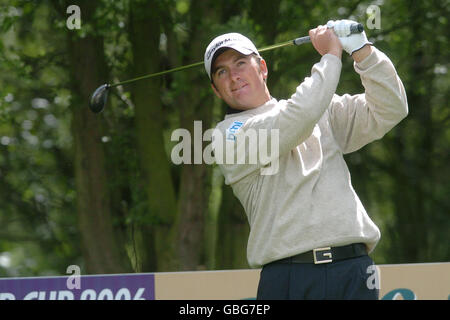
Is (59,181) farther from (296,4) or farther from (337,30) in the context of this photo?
(337,30)

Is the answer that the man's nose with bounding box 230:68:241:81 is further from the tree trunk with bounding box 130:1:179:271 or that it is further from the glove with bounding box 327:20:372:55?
the tree trunk with bounding box 130:1:179:271

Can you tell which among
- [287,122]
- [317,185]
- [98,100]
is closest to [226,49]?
[287,122]

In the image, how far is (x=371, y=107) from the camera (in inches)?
90.6

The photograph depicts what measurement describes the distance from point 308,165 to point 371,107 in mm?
306

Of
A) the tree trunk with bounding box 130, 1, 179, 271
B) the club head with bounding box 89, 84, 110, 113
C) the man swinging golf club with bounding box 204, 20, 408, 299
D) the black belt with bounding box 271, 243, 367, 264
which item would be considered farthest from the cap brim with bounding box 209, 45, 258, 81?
the tree trunk with bounding box 130, 1, 179, 271

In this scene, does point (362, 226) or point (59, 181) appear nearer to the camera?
point (362, 226)

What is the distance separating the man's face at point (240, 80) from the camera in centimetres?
244

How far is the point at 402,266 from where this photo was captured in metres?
4.12

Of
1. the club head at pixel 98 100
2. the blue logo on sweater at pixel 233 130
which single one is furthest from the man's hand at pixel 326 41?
the club head at pixel 98 100

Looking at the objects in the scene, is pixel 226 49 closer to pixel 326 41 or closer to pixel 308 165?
pixel 326 41

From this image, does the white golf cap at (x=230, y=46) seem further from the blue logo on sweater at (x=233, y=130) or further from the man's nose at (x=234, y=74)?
the blue logo on sweater at (x=233, y=130)
